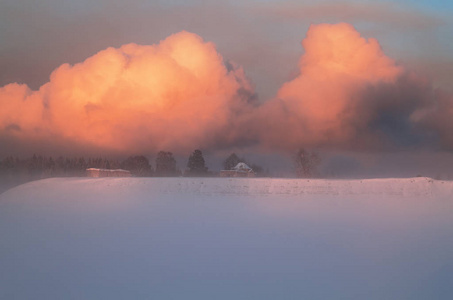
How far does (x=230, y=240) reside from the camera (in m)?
15.5

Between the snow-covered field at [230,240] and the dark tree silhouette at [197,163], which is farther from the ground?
the dark tree silhouette at [197,163]

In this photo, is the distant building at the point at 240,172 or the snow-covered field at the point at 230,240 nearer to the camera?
the snow-covered field at the point at 230,240

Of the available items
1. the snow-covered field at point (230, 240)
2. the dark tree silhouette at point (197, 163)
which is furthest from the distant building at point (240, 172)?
the snow-covered field at point (230, 240)

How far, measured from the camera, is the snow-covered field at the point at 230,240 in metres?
12.6

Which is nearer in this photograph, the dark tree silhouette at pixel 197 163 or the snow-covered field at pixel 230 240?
the snow-covered field at pixel 230 240

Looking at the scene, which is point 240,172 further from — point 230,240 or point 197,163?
point 230,240

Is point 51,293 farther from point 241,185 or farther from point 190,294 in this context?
point 241,185

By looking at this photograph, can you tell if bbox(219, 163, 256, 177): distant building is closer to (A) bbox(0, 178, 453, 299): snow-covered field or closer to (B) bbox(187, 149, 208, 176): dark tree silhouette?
(B) bbox(187, 149, 208, 176): dark tree silhouette

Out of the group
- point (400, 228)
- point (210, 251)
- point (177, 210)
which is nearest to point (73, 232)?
point (177, 210)

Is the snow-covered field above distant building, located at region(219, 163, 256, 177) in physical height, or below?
below

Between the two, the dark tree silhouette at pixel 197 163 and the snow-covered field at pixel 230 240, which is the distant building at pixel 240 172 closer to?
the dark tree silhouette at pixel 197 163

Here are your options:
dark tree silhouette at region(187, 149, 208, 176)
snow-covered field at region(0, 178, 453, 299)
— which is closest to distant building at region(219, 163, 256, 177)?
dark tree silhouette at region(187, 149, 208, 176)

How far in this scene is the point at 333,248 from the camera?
15.2 m

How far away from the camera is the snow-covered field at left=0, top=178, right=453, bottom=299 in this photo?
12.6 meters
